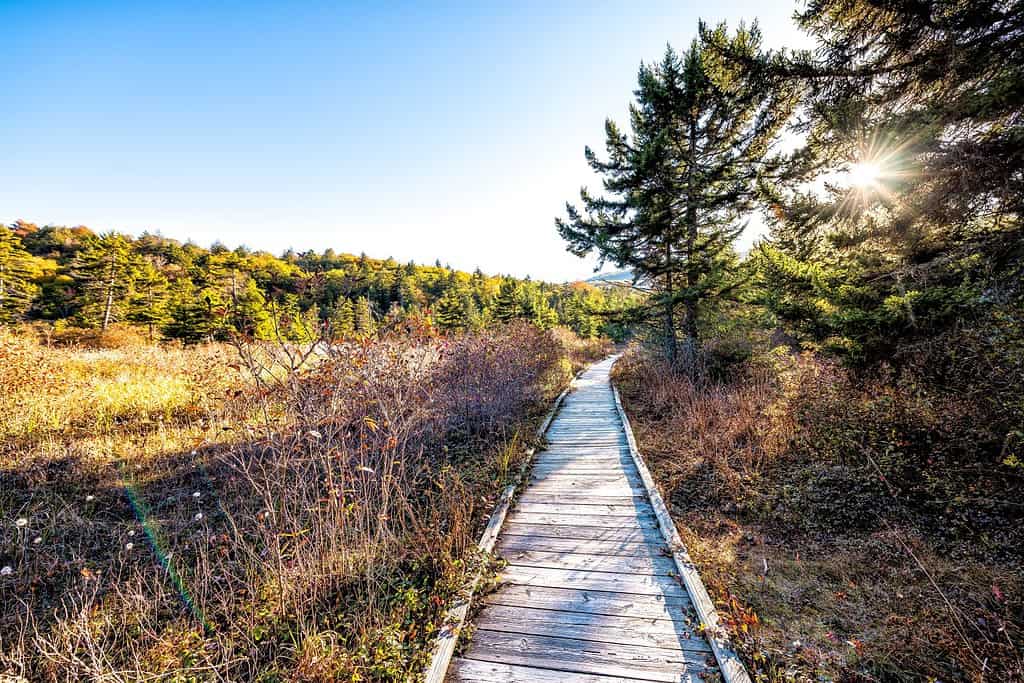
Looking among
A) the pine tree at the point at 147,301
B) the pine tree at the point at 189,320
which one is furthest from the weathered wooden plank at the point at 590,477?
the pine tree at the point at 147,301

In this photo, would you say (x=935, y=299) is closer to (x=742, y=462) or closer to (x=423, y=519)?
(x=742, y=462)

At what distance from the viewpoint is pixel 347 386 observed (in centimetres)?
412

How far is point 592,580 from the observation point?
2764mm

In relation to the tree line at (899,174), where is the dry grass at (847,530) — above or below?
below

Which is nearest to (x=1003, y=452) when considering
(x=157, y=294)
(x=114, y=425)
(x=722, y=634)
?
(x=722, y=634)

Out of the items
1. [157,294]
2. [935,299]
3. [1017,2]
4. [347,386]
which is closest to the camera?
[1017,2]

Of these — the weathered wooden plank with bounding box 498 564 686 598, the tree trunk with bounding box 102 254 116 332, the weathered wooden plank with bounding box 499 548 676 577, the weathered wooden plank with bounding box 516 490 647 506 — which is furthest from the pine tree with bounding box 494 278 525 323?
the tree trunk with bounding box 102 254 116 332

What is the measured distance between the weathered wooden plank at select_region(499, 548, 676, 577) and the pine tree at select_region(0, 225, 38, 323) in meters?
35.2

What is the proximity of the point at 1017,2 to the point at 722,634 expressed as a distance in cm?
631

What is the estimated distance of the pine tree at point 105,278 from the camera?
22828 mm

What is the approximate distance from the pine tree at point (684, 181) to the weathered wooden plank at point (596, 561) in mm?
7283

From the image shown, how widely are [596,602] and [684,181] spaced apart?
10.1 m

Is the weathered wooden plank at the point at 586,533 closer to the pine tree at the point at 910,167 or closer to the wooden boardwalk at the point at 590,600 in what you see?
the wooden boardwalk at the point at 590,600

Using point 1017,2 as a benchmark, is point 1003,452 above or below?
below
